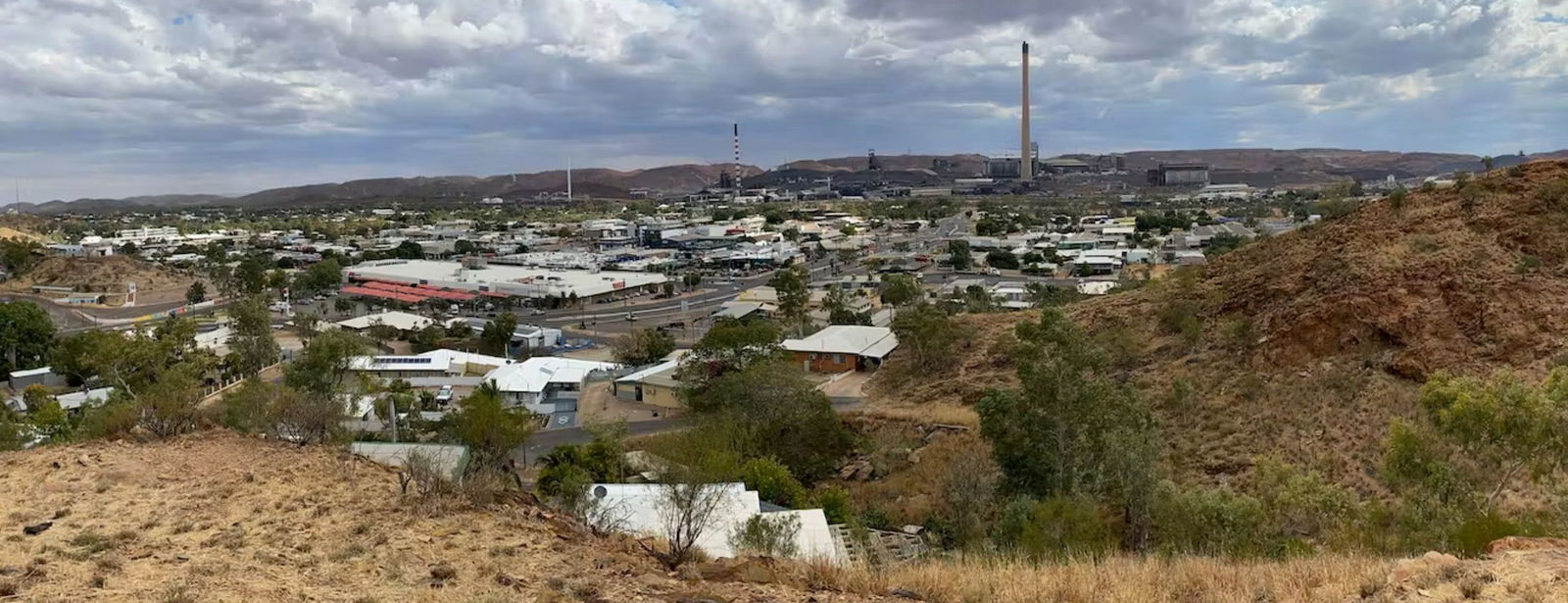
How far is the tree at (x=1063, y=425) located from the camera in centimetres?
1375

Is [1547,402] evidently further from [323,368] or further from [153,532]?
[323,368]

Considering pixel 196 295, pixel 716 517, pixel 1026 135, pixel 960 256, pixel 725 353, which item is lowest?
pixel 196 295

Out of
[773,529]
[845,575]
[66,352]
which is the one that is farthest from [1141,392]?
[66,352]

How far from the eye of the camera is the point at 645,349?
33.2 metres

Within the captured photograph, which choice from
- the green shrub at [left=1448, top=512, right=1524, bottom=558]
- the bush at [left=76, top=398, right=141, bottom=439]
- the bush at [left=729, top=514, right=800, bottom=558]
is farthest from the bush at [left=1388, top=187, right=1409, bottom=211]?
the bush at [left=76, top=398, right=141, bottom=439]

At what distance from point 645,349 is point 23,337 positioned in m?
23.6

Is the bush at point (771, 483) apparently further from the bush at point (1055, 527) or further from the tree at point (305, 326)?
the tree at point (305, 326)

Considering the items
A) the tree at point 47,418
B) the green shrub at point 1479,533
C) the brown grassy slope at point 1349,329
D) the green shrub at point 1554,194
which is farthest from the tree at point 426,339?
the green shrub at point 1479,533

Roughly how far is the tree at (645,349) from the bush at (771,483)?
16.9 meters

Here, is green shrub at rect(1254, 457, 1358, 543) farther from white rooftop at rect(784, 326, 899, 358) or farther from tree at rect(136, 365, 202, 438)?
white rooftop at rect(784, 326, 899, 358)

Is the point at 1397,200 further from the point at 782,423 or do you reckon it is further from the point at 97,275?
the point at 97,275

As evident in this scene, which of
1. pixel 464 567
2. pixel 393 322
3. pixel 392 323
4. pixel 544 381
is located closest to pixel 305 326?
pixel 392 323

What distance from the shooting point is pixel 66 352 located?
31938mm

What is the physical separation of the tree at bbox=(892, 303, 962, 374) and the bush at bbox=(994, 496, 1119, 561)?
14745mm
